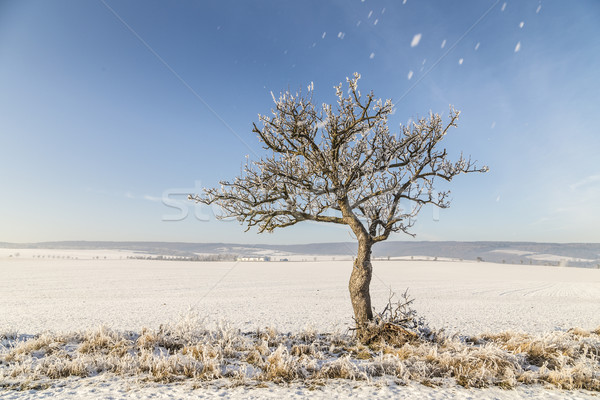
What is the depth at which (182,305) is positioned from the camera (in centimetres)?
1956

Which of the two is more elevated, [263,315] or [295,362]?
[295,362]

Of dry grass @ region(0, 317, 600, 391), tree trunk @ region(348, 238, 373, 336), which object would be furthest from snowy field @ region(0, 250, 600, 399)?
tree trunk @ region(348, 238, 373, 336)

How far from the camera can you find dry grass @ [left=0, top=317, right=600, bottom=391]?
5699 mm

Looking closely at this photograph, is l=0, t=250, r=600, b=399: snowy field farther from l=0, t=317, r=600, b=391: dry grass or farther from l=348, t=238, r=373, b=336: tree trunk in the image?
l=348, t=238, r=373, b=336: tree trunk

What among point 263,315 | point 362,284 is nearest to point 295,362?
point 362,284

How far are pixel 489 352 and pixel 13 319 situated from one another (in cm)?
1797

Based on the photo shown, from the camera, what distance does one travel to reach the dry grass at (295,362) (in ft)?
18.7

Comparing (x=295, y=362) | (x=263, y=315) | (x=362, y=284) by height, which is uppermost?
(x=362, y=284)

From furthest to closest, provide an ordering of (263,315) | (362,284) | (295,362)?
1. (263,315)
2. (362,284)
3. (295,362)

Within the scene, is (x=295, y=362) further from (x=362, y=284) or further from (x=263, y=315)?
(x=263, y=315)

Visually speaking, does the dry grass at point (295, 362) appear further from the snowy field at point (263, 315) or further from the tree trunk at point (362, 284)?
the tree trunk at point (362, 284)

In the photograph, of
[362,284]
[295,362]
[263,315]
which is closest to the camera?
[295,362]

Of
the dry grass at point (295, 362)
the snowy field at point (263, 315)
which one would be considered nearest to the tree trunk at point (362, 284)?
the dry grass at point (295, 362)

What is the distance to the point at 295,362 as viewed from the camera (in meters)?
6.09
